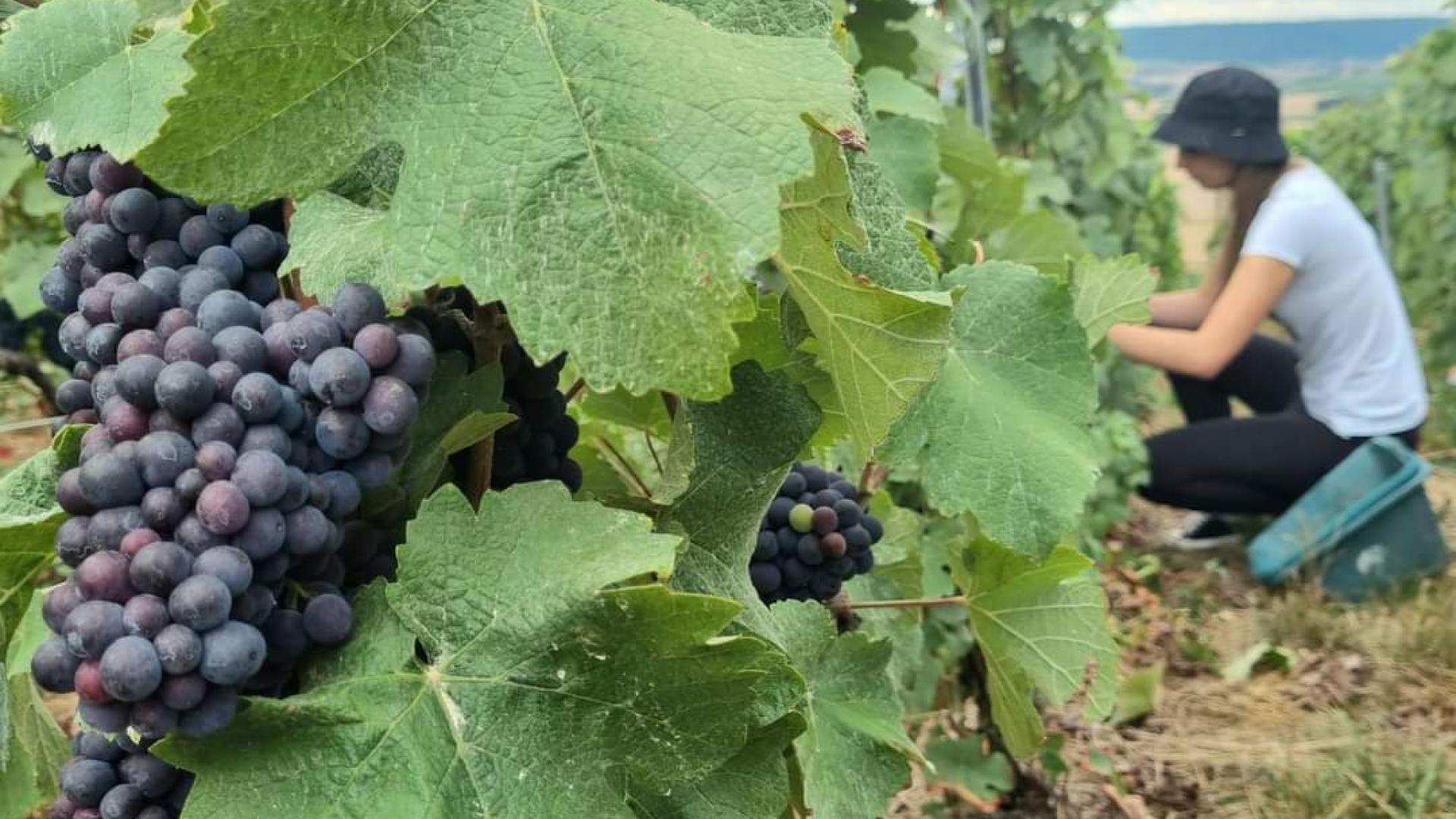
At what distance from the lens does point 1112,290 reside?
1380 mm

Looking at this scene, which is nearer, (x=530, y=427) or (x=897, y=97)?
(x=530, y=427)

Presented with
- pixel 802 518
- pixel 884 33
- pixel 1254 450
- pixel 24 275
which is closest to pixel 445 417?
pixel 802 518

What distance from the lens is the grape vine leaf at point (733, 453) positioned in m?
0.86

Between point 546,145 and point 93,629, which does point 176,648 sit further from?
point 546,145

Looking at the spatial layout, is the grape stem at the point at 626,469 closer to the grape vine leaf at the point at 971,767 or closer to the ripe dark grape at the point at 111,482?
the ripe dark grape at the point at 111,482

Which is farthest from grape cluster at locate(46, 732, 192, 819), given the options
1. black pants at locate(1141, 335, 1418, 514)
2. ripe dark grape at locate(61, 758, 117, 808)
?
black pants at locate(1141, 335, 1418, 514)

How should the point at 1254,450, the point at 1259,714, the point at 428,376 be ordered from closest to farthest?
the point at 428,376, the point at 1259,714, the point at 1254,450

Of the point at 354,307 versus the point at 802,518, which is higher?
the point at 354,307

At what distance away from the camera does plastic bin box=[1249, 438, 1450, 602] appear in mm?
3842

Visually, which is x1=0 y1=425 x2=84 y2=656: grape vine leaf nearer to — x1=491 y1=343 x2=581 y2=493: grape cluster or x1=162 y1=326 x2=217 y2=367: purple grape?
x1=162 y1=326 x2=217 y2=367: purple grape

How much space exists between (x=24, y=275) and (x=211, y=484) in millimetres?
2276

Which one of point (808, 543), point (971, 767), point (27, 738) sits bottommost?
point (971, 767)

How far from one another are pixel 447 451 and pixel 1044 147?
4191 millimetres

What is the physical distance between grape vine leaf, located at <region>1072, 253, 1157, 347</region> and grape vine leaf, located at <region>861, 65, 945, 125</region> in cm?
51
